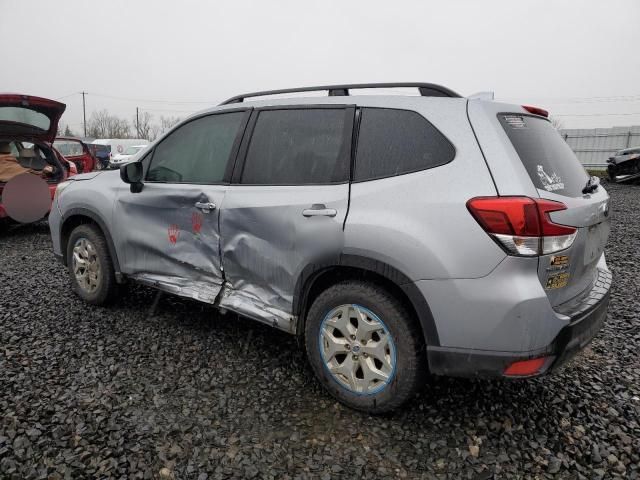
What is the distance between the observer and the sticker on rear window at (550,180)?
2.10 metres

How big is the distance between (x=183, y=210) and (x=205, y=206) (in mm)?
257

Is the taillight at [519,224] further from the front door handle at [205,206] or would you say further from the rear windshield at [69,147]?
the rear windshield at [69,147]

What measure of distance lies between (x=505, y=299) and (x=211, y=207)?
1.87 meters

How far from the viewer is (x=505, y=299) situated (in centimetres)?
194

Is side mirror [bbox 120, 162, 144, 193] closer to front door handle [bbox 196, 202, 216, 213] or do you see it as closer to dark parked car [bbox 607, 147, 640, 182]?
front door handle [bbox 196, 202, 216, 213]

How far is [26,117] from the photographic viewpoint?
660cm

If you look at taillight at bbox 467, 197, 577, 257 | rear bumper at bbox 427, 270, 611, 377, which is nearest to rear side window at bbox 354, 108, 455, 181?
taillight at bbox 467, 197, 577, 257

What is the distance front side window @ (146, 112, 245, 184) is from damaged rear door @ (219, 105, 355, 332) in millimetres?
181

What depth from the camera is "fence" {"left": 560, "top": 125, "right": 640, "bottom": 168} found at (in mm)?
22141

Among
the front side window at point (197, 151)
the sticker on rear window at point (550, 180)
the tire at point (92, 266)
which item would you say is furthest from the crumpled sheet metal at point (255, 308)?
the sticker on rear window at point (550, 180)

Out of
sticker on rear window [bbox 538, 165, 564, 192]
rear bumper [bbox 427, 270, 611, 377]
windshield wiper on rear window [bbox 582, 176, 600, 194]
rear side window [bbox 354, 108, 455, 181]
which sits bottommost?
rear bumper [bbox 427, 270, 611, 377]

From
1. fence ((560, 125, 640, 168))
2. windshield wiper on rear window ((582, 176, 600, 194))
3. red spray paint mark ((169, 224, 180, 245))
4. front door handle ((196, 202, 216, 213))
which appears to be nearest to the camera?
windshield wiper on rear window ((582, 176, 600, 194))

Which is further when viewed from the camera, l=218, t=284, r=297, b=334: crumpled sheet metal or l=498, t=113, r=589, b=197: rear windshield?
l=218, t=284, r=297, b=334: crumpled sheet metal

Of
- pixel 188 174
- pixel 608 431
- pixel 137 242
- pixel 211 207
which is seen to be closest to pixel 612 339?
pixel 608 431
